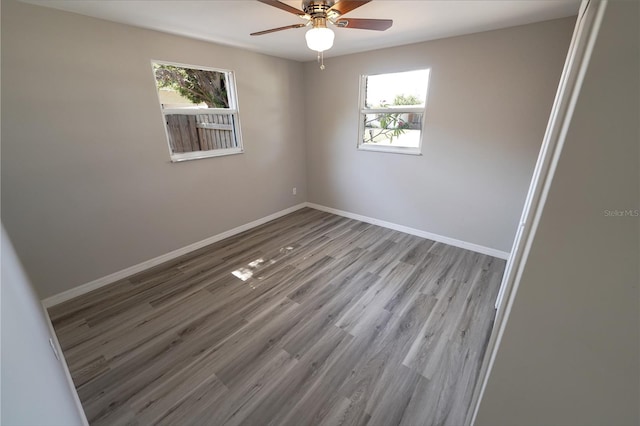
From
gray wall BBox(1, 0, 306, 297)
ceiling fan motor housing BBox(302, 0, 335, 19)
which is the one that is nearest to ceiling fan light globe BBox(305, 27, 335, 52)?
ceiling fan motor housing BBox(302, 0, 335, 19)

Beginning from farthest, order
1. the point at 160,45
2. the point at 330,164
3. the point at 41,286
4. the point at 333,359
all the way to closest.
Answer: the point at 330,164, the point at 160,45, the point at 41,286, the point at 333,359

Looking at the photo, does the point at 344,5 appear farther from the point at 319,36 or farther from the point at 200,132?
the point at 200,132

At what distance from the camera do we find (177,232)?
121 inches

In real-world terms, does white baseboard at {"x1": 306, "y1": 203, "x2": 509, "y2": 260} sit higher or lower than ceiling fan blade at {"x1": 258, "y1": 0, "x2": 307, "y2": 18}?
lower

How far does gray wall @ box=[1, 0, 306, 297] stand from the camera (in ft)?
6.52

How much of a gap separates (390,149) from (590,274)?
3.18 metres

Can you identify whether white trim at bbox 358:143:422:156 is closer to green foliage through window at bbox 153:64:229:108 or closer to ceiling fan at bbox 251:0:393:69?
ceiling fan at bbox 251:0:393:69

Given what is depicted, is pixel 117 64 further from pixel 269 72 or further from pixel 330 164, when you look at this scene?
pixel 330 164

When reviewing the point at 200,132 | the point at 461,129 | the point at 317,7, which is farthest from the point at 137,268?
the point at 461,129

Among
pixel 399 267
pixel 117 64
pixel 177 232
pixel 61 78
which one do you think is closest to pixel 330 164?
pixel 399 267

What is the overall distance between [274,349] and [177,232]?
2013mm

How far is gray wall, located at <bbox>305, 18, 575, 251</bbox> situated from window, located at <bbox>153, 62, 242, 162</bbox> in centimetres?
145

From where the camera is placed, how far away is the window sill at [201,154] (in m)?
2.91

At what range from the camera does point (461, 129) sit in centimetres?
298
